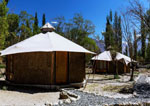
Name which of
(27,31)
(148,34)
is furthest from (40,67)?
(27,31)

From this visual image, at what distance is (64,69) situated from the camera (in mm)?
7844

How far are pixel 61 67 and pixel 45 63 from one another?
0.79 meters

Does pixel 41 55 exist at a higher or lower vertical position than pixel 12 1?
lower

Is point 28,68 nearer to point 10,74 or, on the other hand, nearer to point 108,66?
point 10,74

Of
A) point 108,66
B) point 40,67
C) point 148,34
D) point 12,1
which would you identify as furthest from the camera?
point 12,1

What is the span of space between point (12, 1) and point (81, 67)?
66.7ft

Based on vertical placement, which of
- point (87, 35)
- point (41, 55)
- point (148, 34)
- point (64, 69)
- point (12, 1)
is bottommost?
point (64, 69)

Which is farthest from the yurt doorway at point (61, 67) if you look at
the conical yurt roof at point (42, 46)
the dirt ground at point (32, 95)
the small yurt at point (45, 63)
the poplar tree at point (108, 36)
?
the poplar tree at point (108, 36)

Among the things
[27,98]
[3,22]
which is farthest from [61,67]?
[3,22]

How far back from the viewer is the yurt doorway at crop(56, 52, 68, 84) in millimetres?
7686

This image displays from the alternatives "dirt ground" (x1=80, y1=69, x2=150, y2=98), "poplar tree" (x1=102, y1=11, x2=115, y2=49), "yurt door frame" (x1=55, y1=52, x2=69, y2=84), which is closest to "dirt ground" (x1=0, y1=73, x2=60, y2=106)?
"yurt door frame" (x1=55, y1=52, x2=69, y2=84)

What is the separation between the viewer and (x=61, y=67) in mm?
7785

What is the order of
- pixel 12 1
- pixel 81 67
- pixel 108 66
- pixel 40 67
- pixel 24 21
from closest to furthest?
pixel 40 67 < pixel 81 67 < pixel 108 66 < pixel 12 1 < pixel 24 21

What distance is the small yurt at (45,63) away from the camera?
291 inches
